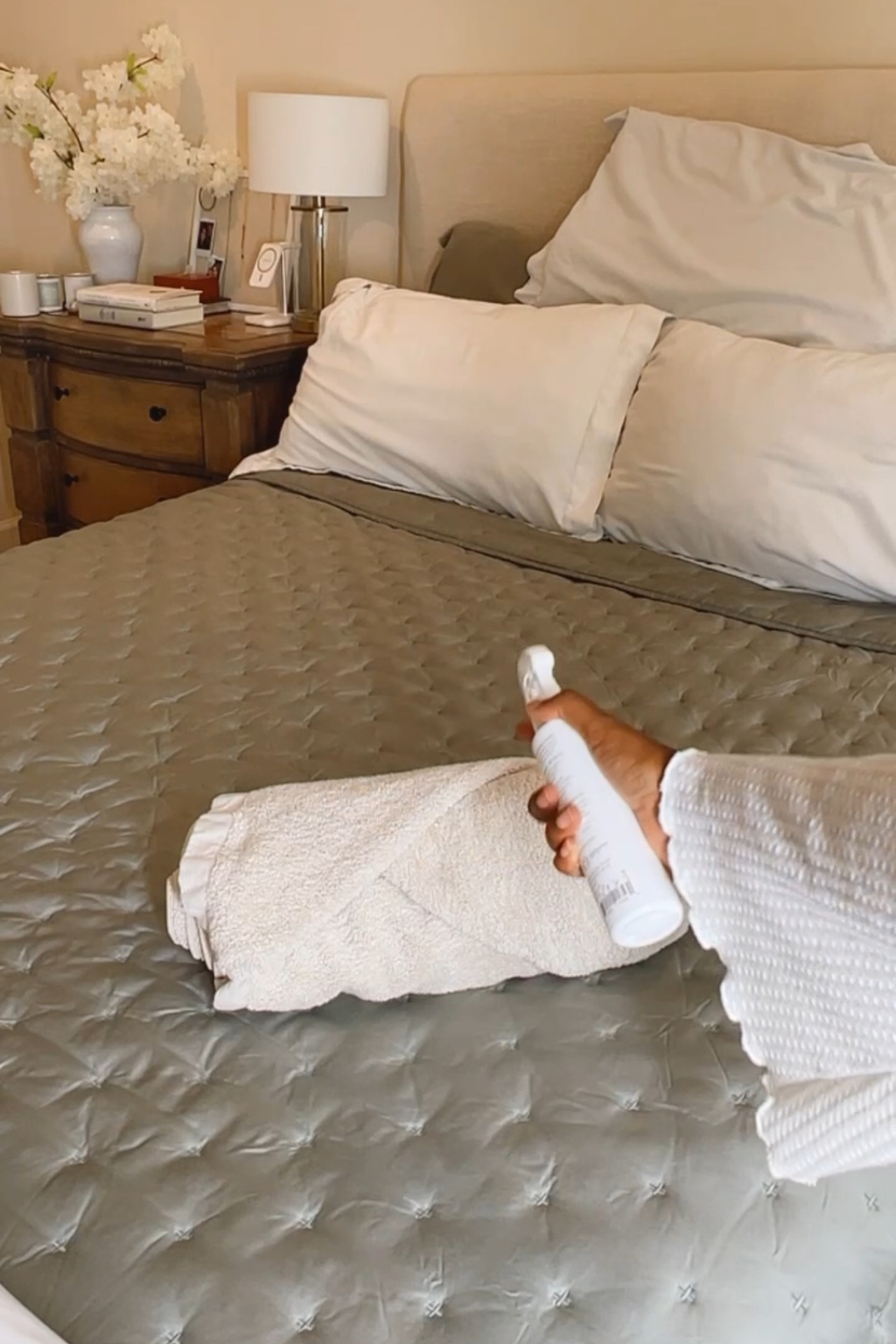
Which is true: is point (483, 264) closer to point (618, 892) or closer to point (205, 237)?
point (205, 237)

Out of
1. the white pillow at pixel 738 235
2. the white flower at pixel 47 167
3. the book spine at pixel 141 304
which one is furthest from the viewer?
the white flower at pixel 47 167

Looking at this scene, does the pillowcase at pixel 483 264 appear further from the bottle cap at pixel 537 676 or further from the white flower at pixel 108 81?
the bottle cap at pixel 537 676

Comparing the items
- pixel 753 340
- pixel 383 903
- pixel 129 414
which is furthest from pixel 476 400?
pixel 383 903

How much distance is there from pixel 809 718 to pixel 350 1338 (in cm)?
89

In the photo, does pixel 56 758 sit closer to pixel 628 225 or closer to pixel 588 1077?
pixel 588 1077

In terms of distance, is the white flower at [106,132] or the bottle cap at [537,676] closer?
the bottle cap at [537,676]

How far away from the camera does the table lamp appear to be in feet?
7.89

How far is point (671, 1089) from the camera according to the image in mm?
915

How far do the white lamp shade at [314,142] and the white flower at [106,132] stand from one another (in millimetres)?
334

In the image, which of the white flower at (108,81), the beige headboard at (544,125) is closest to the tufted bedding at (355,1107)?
the beige headboard at (544,125)

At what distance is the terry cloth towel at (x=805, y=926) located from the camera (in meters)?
0.76

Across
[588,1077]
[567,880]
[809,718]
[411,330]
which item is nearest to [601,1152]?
[588,1077]

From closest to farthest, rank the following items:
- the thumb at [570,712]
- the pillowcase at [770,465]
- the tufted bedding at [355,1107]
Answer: the tufted bedding at [355,1107], the thumb at [570,712], the pillowcase at [770,465]

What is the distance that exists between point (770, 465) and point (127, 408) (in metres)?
1.46
